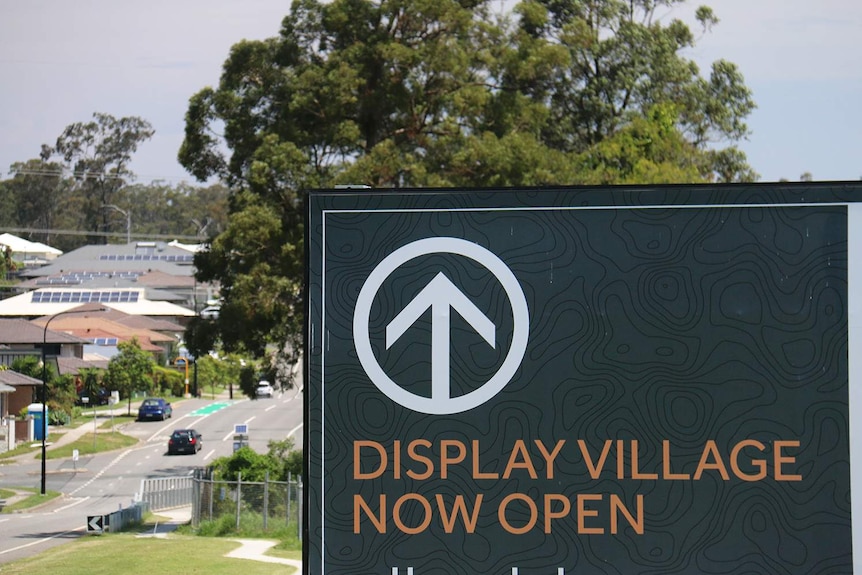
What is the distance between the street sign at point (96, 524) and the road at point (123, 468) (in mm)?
869

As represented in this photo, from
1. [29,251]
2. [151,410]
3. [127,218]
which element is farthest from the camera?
[127,218]

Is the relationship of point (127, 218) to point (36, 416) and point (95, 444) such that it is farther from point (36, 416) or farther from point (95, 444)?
point (95, 444)

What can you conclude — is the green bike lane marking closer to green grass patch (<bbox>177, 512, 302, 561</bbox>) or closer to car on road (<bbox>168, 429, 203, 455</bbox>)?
car on road (<bbox>168, 429, 203, 455</bbox>)

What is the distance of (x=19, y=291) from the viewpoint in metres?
96.9

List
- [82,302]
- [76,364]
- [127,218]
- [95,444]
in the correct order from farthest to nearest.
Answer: [127,218], [82,302], [76,364], [95,444]

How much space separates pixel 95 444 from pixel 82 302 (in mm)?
37755

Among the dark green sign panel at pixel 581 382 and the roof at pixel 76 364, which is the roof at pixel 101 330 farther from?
the dark green sign panel at pixel 581 382

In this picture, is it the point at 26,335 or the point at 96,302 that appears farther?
the point at 96,302

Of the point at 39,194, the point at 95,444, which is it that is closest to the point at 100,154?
the point at 39,194

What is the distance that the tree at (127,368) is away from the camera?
6944 cm

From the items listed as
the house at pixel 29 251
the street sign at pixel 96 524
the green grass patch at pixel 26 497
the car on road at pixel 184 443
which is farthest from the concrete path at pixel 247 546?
the house at pixel 29 251

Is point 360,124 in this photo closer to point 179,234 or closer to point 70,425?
point 70,425

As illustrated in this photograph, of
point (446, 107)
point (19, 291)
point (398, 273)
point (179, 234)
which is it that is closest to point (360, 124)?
point (446, 107)

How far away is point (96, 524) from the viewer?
29.1 meters
